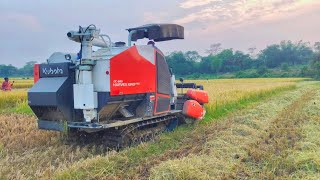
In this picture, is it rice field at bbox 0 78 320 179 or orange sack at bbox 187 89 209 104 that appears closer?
rice field at bbox 0 78 320 179

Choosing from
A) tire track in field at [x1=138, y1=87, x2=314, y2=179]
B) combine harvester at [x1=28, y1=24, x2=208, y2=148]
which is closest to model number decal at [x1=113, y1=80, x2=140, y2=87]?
combine harvester at [x1=28, y1=24, x2=208, y2=148]

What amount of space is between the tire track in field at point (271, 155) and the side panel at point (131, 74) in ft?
7.18

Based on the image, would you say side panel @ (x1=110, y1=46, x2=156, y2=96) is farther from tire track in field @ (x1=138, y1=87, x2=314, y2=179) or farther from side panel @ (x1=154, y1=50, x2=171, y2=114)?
tire track in field @ (x1=138, y1=87, x2=314, y2=179)

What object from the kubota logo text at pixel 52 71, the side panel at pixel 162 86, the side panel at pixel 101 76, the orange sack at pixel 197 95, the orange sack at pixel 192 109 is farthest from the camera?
the orange sack at pixel 197 95

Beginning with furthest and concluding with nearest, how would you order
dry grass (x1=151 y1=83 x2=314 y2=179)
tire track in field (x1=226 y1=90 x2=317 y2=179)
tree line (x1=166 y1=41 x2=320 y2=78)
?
tree line (x1=166 y1=41 x2=320 y2=78), tire track in field (x1=226 y1=90 x2=317 y2=179), dry grass (x1=151 y1=83 x2=314 y2=179)

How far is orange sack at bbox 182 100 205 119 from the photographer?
737 centimetres

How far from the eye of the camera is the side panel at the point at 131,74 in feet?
16.7

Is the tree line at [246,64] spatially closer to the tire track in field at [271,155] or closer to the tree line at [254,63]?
the tree line at [254,63]

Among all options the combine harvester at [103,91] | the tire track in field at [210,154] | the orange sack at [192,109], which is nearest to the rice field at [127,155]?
the tire track in field at [210,154]

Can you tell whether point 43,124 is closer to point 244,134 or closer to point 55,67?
point 55,67

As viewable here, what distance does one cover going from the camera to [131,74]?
17.9 ft

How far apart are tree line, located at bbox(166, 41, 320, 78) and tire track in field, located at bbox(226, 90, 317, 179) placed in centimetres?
4541

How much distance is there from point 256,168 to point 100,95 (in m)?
2.64

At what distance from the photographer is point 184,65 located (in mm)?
67062
